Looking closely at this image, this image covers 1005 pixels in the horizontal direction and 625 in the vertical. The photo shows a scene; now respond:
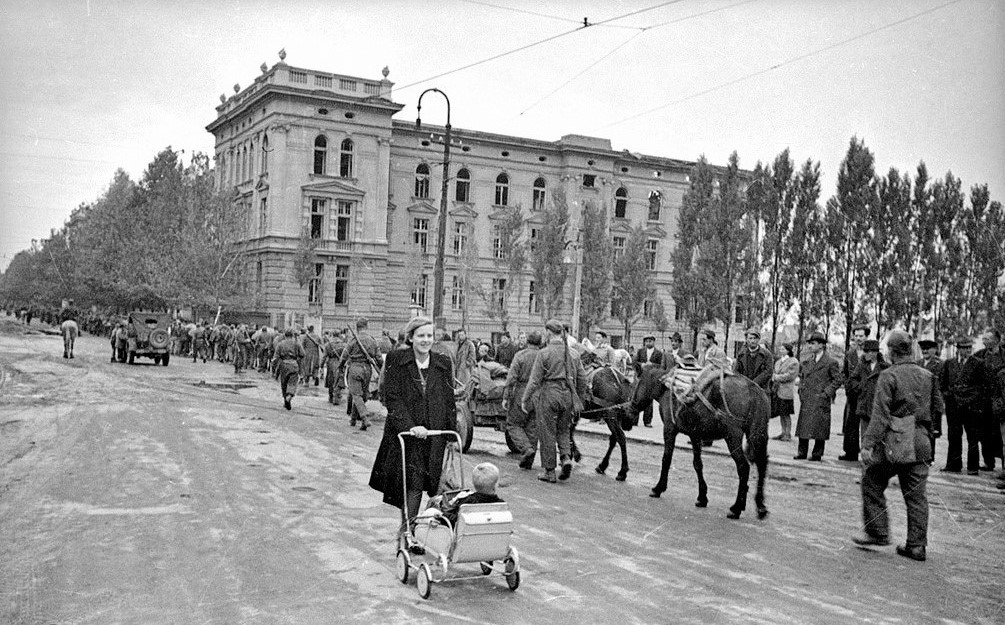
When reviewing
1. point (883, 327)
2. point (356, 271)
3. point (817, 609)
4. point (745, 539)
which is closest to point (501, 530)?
point (817, 609)

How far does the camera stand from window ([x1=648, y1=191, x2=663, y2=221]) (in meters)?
64.8

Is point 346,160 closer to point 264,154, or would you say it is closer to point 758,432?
point 264,154

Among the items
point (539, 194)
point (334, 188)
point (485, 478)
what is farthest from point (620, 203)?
point (485, 478)

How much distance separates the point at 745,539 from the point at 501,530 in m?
3.26

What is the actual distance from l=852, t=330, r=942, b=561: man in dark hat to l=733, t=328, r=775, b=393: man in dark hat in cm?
465

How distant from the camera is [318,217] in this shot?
5372 centimetres

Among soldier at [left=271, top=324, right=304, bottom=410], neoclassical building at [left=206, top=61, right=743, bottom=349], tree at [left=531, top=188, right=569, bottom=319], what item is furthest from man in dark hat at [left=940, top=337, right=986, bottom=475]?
tree at [left=531, top=188, right=569, bottom=319]

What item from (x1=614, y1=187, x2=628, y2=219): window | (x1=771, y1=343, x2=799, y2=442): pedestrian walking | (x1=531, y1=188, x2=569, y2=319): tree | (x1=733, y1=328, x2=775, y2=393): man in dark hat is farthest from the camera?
(x1=614, y1=187, x2=628, y2=219): window

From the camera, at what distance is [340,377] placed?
67.3 feet

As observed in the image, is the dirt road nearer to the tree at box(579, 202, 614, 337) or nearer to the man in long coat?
the man in long coat

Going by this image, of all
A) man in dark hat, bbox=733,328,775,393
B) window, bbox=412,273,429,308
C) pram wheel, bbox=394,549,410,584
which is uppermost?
window, bbox=412,273,429,308

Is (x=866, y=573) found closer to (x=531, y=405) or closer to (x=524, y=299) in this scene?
(x=531, y=405)

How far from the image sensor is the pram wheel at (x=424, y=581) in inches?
236

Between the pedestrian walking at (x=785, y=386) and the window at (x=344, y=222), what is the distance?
40.4 m
